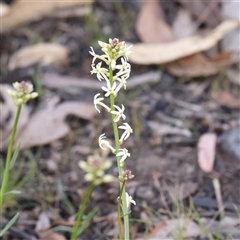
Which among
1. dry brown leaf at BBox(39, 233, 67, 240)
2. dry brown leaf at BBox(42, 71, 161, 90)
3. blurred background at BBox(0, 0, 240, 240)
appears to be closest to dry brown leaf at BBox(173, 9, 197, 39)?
blurred background at BBox(0, 0, 240, 240)

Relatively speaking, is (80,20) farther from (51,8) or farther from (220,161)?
(220,161)

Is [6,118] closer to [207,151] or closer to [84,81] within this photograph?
[84,81]

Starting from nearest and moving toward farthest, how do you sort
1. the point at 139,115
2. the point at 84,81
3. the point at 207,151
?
1. the point at 207,151
2. the point at 139,115
3. the point at 84,81

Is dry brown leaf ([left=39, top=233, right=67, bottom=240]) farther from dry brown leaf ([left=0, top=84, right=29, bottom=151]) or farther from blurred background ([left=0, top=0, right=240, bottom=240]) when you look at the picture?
dry brown leaf ([left=0, top=84, right=29, bottom=151])

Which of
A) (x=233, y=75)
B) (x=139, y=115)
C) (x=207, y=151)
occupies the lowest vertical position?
(x=207, y=151)

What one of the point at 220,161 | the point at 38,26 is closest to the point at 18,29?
the point at 38,26

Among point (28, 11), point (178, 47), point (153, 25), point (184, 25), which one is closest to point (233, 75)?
point (178, 47)

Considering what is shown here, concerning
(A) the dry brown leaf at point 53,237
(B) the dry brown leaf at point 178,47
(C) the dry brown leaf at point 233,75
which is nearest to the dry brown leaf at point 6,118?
(A) the dry brown leaf at point 53,237
